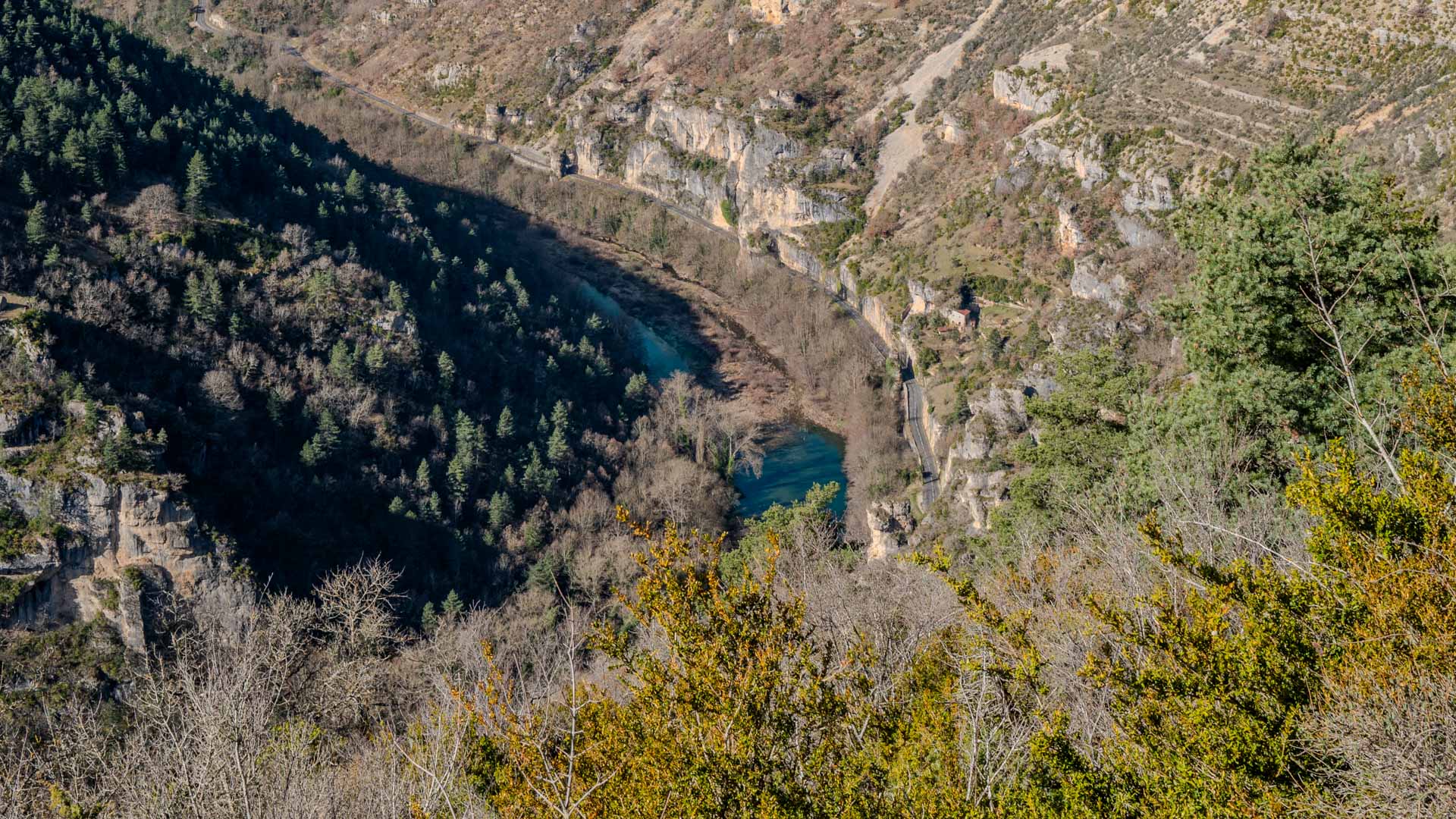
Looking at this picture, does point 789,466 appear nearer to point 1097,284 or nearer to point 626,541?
point 626,541

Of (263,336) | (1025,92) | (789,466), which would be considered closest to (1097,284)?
(789,466)

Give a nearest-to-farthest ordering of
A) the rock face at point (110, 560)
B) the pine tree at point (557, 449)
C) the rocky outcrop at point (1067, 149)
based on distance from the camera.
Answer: the rock face at point (110, 560) → the pine tree at point (557, 449) → the rocky outcrop at point (1067, 149)

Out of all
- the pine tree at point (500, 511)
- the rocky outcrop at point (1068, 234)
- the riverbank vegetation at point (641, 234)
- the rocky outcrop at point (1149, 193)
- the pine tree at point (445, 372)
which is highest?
the rocky outcrop at point (1149, 193)

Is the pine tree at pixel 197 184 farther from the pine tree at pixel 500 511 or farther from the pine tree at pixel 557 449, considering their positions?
the pine tree at pixel 500 511

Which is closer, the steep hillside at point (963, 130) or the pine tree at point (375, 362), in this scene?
the steep hillside at point (963, 130)

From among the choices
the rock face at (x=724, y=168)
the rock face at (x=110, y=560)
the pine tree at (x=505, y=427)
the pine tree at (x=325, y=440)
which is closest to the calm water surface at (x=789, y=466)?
the pine tree at (x=505, y=427)

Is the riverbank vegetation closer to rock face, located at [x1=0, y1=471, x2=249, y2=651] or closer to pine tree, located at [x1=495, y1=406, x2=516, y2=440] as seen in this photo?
pine tree, located at [x1=495, y1=406, x2=516, y2=440]

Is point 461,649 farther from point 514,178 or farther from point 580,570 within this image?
point 514,178
